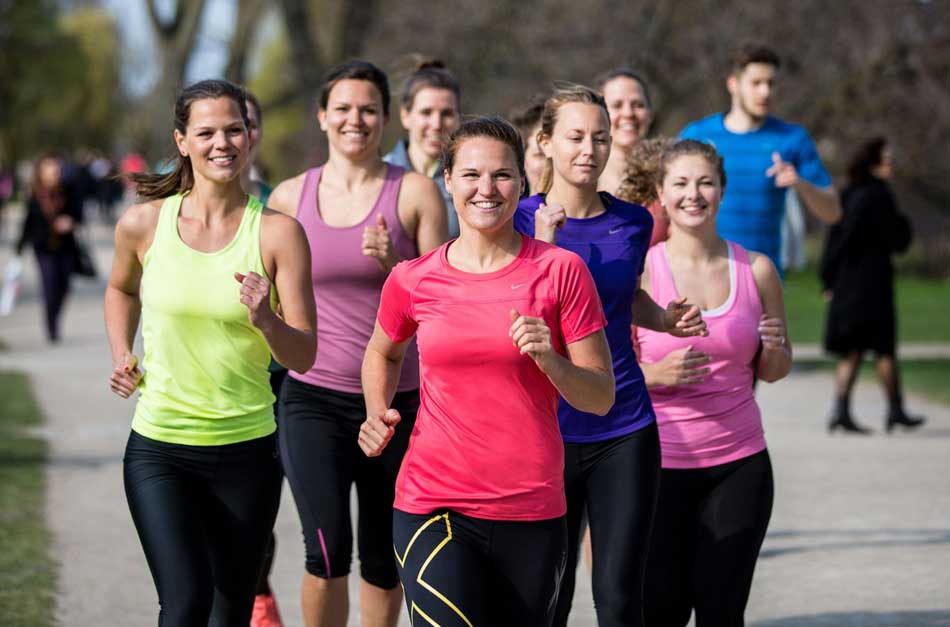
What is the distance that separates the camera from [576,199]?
4.89 metres

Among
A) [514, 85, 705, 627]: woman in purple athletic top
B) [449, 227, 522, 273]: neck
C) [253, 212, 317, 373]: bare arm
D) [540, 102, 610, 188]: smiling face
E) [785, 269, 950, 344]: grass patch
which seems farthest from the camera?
[785, 269, 950, 344]: grass patch

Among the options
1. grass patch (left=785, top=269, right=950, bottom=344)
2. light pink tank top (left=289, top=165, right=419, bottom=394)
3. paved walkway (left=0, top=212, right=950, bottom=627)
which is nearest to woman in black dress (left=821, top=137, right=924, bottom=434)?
paved walkway (left=0, top=212, right=950, bottom=627)

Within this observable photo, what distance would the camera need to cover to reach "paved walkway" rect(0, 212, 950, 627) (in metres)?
6.74

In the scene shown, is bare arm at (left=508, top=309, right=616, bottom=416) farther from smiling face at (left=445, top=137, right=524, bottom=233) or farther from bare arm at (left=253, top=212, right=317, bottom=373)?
bare arm at (left=253, top=212, right=317, bottom=373)

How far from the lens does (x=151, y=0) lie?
30812mm

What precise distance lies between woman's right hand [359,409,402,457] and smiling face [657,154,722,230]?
1498mm

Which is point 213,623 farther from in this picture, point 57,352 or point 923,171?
point 923,171

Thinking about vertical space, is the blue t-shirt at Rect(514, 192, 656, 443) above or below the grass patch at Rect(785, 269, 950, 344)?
above

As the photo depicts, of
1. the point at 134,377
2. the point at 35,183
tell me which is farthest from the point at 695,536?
the point at 35,183

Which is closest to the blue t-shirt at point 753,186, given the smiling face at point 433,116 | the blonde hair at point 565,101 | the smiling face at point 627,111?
the smiling face at point 627,111

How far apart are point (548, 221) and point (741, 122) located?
2813 millimetres

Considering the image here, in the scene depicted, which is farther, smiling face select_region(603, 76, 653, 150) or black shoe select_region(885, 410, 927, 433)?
black shoe select_region(885, 410, 927, 433)

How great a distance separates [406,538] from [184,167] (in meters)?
1.42

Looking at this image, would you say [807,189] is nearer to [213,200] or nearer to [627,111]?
[627,111]
